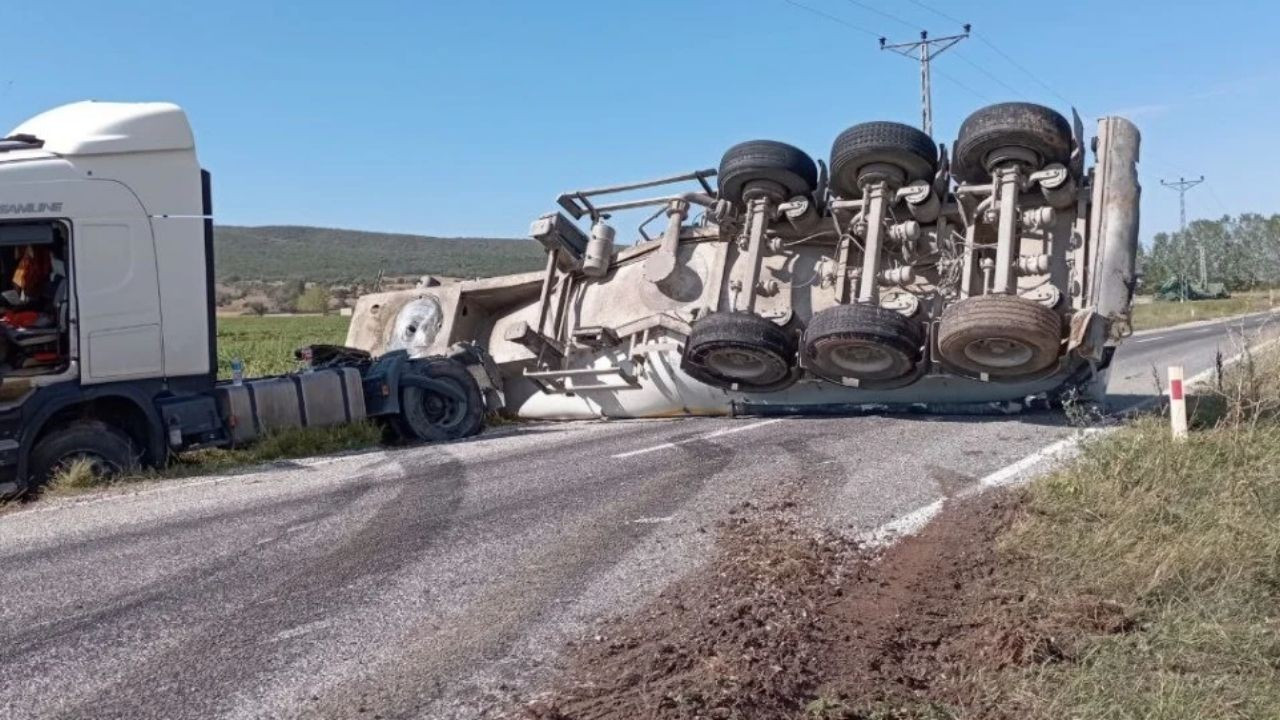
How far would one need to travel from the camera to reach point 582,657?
3979 millimetres

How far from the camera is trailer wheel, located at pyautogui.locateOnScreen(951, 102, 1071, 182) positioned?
9156 millimetres

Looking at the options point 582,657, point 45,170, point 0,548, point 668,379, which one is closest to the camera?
point 582,657

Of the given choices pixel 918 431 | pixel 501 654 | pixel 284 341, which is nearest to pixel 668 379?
pixel 918 431

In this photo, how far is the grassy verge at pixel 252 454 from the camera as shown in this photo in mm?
7934

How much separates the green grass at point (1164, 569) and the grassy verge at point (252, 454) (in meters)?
6.16

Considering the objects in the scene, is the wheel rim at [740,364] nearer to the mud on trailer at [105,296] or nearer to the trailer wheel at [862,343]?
the trailer wheel at [862,343]

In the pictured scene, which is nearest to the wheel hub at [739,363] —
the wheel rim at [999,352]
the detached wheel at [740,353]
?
the detached wheel at [740,353]

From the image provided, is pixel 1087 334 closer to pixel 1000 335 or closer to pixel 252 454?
pixel 1000 335

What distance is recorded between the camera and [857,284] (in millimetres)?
10172

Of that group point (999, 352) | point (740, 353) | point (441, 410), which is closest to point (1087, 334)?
point (999, 352)

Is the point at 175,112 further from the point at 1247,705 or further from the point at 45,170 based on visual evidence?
the point at 1247,705

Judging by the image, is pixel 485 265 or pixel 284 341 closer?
pixel 284 341

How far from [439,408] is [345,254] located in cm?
9645

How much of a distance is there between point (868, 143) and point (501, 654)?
22.8 ft
